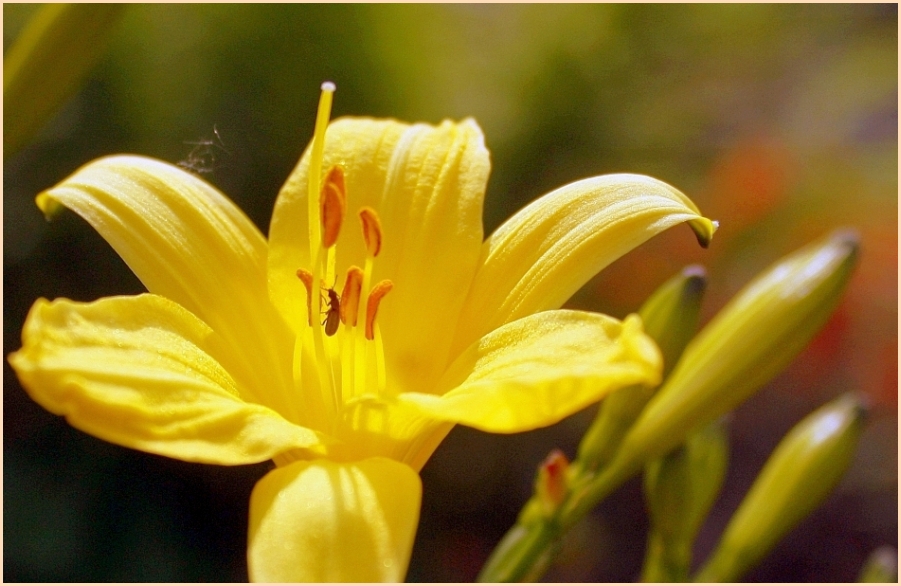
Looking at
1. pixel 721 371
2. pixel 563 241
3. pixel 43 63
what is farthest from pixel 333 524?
pixel 43 63

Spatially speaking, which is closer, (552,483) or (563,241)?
(563,241)

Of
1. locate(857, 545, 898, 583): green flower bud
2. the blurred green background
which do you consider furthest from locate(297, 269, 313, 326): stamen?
the blurred green background

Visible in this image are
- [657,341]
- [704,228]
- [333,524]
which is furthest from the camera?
[657,341]

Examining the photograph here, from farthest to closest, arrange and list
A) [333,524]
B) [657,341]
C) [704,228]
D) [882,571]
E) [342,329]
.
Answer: [882,571]
[657,341]
[342,329]
[704,228]
[333,524]

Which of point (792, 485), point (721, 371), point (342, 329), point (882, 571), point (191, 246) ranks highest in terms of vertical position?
point (191, 246)

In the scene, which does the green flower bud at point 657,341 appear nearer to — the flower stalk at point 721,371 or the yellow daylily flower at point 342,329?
the flower stalk at point 721,371

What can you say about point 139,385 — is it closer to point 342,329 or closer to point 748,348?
point 342,329
